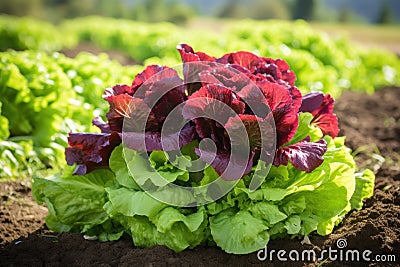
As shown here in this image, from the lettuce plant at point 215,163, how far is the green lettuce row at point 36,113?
1914mm

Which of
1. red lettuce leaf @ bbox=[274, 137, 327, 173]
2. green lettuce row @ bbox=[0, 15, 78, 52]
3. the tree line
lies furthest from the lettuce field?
the tree line

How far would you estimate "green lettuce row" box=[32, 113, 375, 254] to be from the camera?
3.14 m

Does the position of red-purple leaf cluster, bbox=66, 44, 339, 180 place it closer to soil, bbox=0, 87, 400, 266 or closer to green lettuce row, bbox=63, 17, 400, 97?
soil, bbox=0, 87, 400, 266

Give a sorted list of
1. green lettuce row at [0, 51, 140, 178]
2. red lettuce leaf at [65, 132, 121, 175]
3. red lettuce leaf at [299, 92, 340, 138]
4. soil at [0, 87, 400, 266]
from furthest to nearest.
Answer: green lettuce row at [0, 51, 140, 178] < red lettuce leaf at [299, 92, 340, 138] < red lettuce leaf at [65, 132, 121, 175] < soil at [0, 87, 400, 266]

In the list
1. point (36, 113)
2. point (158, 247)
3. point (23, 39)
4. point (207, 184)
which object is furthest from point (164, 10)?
point (158, 247)

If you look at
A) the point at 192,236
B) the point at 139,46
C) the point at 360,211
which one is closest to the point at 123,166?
the point at 192,236

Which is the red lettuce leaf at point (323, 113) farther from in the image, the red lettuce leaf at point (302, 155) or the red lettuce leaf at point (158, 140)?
the red lettuce leaf at point (158, 140)

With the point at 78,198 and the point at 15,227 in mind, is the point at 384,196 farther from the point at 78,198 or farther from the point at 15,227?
the point at 15,227

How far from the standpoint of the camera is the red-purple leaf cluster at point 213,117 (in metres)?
3.18

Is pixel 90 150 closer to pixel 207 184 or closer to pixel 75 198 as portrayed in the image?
pixel 75 198

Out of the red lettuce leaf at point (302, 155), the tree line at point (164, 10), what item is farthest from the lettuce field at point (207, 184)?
the tree line at point (164, 10)

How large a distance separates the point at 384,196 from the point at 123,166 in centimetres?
191

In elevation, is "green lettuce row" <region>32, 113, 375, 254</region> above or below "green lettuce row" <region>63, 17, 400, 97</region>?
above

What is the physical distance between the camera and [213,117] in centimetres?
322
